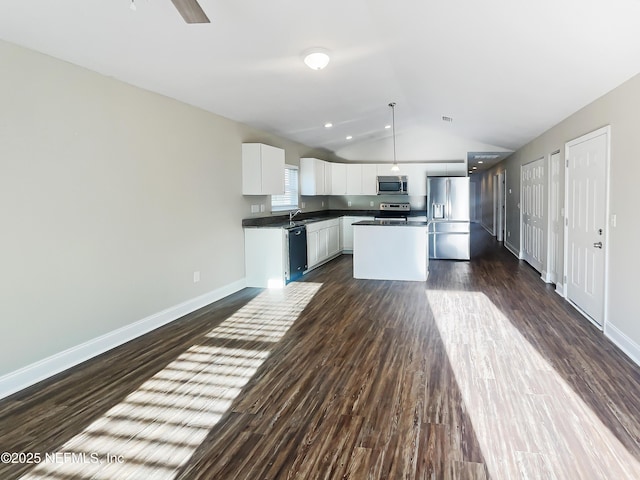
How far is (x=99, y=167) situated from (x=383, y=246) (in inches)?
172

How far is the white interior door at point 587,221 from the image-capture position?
4020 mm

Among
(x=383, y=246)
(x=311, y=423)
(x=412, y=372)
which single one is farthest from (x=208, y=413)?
(x=383, y=246)

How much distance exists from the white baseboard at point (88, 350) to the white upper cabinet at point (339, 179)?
512cm

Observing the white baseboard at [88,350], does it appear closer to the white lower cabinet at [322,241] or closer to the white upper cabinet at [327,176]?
the white lower cabinet at [322,241]

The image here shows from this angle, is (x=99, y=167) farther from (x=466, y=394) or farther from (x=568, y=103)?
(x=568, y=103)

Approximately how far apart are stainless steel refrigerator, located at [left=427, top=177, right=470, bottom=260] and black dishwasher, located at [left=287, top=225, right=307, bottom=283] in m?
2.99

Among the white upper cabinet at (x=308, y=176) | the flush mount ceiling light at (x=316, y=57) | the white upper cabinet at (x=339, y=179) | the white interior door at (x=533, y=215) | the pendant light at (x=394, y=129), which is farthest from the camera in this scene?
the white upper cabinet at (x=339, y=179)

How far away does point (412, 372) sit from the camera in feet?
10.3

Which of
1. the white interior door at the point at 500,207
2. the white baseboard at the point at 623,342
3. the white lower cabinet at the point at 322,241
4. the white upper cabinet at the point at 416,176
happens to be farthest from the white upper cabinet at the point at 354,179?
the white baseboard at the point at 623,342

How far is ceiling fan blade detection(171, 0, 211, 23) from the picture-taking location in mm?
2029

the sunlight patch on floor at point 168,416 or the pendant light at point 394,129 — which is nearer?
the sunlight patch on floor at point 168,416

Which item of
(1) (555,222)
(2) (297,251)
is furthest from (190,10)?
(1) (555,222)

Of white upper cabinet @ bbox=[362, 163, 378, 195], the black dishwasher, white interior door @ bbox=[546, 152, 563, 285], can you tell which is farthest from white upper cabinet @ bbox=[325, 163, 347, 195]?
white interior door @ bbox=[546, 152, 563, 285]

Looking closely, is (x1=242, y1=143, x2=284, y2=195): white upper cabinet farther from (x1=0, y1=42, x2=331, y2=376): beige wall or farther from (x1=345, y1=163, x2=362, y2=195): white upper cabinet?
(x1=345, y1=163, x2=362, y2=195): white upper cabinet
